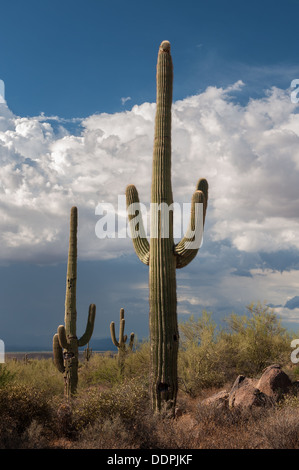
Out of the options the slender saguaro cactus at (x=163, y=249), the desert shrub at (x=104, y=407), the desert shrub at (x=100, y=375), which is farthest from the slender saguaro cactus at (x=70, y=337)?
the desert shrub at (x=104, y=407)

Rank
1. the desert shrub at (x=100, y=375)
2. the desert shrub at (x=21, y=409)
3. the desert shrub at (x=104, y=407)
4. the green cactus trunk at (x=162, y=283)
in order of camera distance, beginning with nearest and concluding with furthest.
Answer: the desert shrub at (x=21, y=409) → the desert shrub at (x=104, y=407) → the green cactus trunk at (x=162, y=283) → the desert shrub at (x=100, y=375)

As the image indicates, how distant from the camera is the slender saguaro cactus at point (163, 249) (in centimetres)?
1158

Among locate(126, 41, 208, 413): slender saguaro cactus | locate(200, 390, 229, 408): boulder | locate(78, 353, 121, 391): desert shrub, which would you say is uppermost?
locate(126, 41, 208, 413): slender saguaro cactus

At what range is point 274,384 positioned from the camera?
13.9 m

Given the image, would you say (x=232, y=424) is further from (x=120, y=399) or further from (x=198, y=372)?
(x=198, y=372)

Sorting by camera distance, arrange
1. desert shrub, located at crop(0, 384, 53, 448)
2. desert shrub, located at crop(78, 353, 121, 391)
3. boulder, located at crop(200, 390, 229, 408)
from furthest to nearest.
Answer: desert shrub, located at crop(78, 353, 121, 391)
boulder, located at crop(200, 390, 229, 408)
desert shrub, located at crop(0, 384, 53, 448)

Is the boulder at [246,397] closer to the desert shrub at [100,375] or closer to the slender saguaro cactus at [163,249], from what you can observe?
the slender saguaro cactus at [163,249]

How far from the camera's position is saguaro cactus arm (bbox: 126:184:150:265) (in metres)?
12.9

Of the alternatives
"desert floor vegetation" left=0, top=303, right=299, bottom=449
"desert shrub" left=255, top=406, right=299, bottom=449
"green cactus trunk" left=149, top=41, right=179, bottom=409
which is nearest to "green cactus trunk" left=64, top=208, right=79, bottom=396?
"desert floor vegetation" left=0, top=303, right=299, bottom=449

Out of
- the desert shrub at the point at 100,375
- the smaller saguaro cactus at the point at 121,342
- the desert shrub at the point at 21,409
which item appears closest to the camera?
the desert shrub at the point at 21,409

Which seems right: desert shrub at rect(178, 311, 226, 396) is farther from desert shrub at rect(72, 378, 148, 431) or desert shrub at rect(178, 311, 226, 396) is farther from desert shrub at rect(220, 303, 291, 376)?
desert shrub at rect(72, 378, 148, 431)

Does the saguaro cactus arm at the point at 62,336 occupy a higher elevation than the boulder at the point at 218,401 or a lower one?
higher

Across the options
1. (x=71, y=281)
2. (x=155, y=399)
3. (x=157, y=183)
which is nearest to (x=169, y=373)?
(x=155, y=399)

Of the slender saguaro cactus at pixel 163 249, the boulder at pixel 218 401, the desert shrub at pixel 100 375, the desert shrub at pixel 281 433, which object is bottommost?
the desert shrub at pixel 100 375
